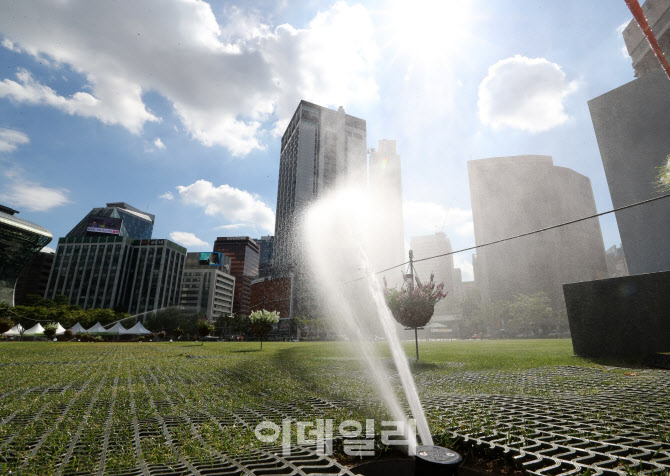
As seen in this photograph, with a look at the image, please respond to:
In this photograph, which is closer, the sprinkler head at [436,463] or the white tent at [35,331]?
the sprinkler head at [436,463]

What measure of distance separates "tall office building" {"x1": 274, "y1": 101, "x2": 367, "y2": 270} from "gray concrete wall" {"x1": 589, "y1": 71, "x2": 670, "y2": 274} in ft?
267

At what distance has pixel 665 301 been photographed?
499 inches

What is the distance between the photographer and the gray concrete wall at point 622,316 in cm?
1278

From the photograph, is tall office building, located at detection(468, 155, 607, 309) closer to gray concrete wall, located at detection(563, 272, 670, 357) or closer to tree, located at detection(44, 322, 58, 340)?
gray concrete wall, located at detection(563, 272, 670, 357)

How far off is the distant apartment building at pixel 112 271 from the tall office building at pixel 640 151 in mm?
174783

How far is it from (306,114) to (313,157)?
2470cm

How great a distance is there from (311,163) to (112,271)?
109 metres

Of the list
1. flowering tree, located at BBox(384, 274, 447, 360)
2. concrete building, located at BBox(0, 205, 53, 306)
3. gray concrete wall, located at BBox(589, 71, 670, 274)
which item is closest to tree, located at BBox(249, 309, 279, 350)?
flowering tree, located at BBox(384, 274, 447, 360)

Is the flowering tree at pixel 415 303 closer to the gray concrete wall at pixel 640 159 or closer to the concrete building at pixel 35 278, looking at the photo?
the gray concrete wall at pixel 640 159

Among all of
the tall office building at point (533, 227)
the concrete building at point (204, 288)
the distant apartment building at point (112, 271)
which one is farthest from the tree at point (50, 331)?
the tall office building at point (533, 227)

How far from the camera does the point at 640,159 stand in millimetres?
70500

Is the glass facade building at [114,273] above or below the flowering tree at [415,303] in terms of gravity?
above

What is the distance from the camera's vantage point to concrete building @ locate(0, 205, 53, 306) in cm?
9362

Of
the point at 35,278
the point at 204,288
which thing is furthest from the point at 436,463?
the point at 35,278
